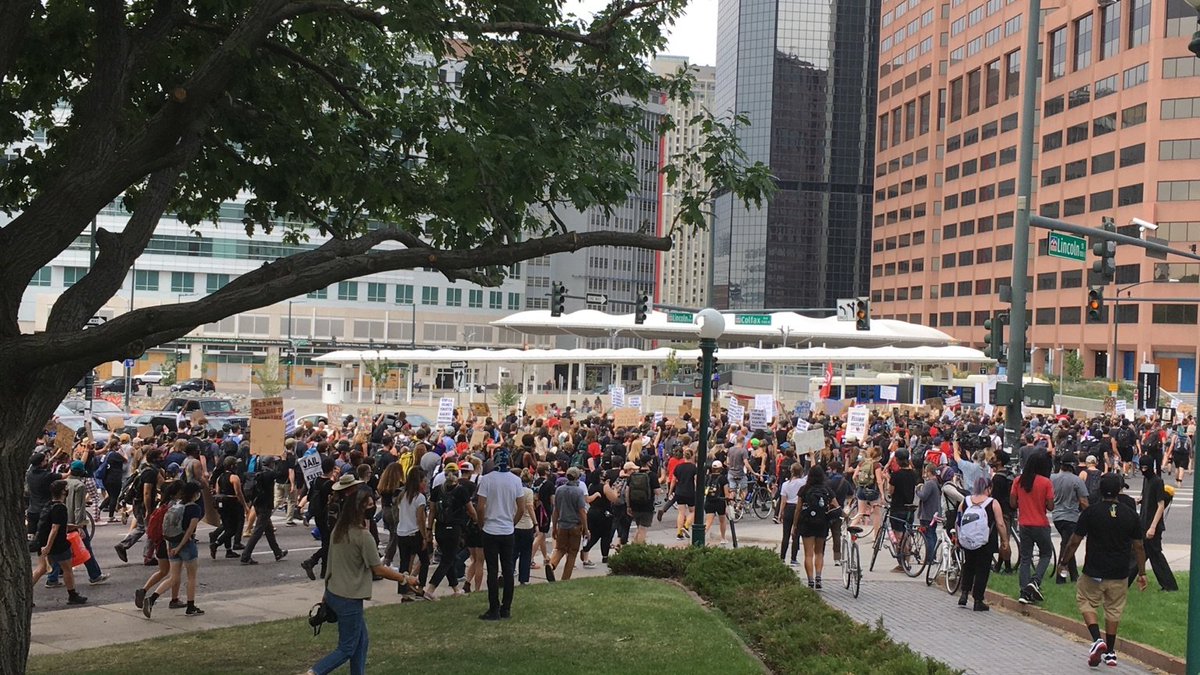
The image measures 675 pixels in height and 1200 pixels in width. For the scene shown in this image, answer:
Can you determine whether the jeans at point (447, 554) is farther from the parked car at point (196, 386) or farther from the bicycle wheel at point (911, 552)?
the parked car at point (196, 386)

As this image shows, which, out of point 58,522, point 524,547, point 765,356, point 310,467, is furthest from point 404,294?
point 524,547

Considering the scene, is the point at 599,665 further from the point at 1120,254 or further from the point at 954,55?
the point at 954,55

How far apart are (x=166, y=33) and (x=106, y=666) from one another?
227 inches

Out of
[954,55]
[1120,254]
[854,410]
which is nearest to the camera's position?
[854,410]

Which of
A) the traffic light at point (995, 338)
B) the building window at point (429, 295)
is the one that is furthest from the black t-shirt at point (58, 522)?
the building window at point (429, 295)

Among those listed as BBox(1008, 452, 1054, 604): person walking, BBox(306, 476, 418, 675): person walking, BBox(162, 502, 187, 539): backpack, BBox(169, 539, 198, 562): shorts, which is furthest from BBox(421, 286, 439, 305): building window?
BBox(306, 476, 418, 675): person walking

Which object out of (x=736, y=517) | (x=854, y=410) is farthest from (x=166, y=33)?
(x=854, y=410)

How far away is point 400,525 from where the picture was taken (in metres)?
14.0

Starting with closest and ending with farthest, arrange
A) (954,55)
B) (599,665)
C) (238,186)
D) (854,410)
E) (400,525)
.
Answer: (599,665) → (238,186) → (400,525) → (854,410) → (954,55)

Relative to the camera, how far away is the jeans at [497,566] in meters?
11.9

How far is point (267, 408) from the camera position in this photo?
2211 centimetres

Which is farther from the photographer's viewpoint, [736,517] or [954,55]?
[954,55]

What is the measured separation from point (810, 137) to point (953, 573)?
15721 cm

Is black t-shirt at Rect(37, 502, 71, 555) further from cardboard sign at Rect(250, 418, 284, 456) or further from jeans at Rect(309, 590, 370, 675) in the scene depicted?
cardboard sign at Rect(250, 418, 284, 456)
